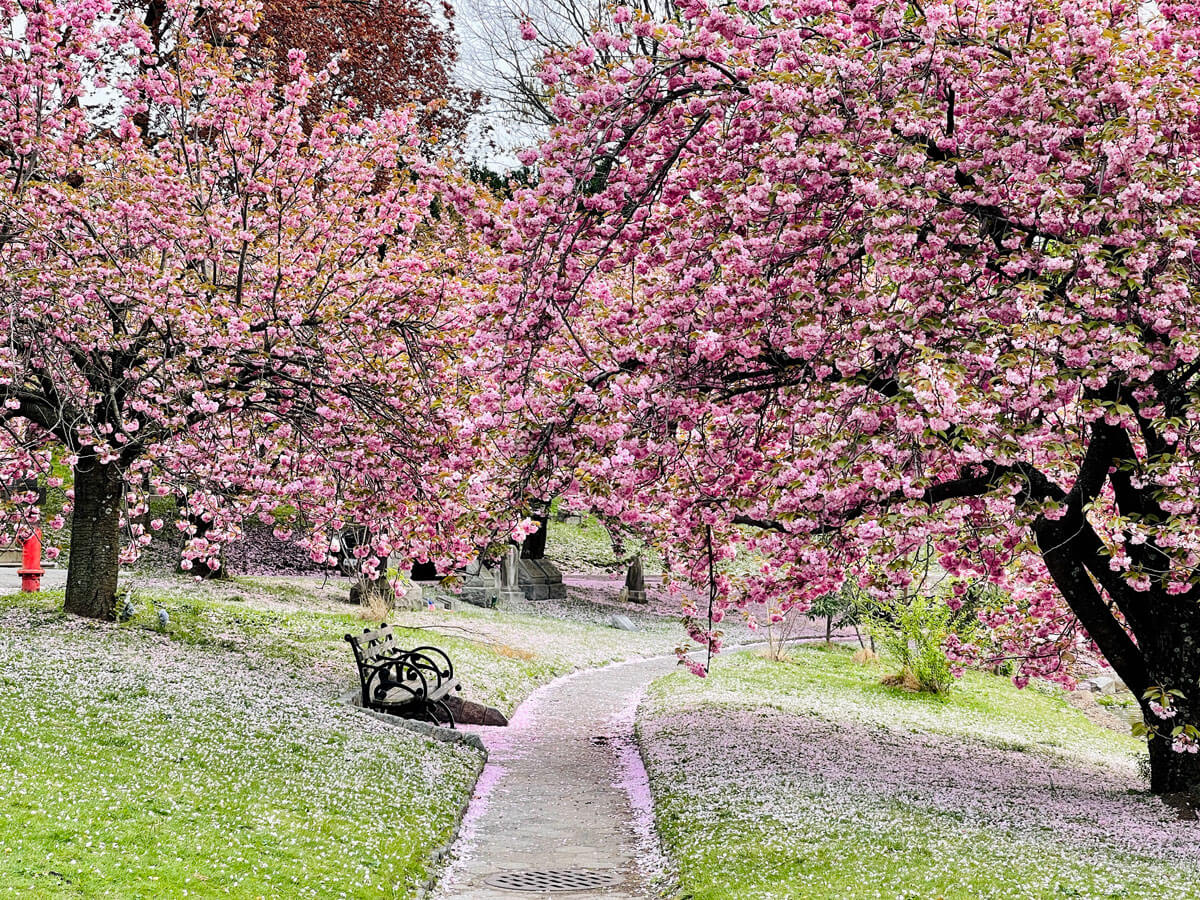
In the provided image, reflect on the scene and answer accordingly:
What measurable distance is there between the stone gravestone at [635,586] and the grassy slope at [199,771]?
16798 mm

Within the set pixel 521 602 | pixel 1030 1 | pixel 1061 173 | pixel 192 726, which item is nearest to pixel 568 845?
pixel 192 726

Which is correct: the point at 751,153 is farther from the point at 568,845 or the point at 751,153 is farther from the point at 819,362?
the point at 568,845

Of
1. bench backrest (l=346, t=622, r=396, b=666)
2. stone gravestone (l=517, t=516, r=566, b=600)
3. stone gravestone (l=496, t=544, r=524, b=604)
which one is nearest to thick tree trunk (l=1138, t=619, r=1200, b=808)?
bench backrest (l=346, t=622, r=396, b=666)

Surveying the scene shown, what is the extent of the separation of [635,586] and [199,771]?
2510 cm

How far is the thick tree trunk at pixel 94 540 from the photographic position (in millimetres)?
14477

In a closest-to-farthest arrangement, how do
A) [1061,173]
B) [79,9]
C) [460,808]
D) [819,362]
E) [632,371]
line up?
[1061,173]
[819,362]
[632,371]
[460,808]
[79,9]

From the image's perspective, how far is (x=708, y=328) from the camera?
813cm

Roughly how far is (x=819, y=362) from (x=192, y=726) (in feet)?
22.6

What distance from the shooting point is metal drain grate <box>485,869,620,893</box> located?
7.58 m

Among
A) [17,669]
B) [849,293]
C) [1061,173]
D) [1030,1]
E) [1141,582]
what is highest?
[1030,1]

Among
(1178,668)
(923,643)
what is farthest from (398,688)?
(923,643)

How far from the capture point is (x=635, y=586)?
1313 inches

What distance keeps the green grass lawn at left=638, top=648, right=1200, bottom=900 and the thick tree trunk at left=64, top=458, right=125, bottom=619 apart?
7.82 metres

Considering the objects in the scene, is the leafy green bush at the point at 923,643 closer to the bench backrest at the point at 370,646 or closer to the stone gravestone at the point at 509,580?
the bench backrest at the point at 370,646
